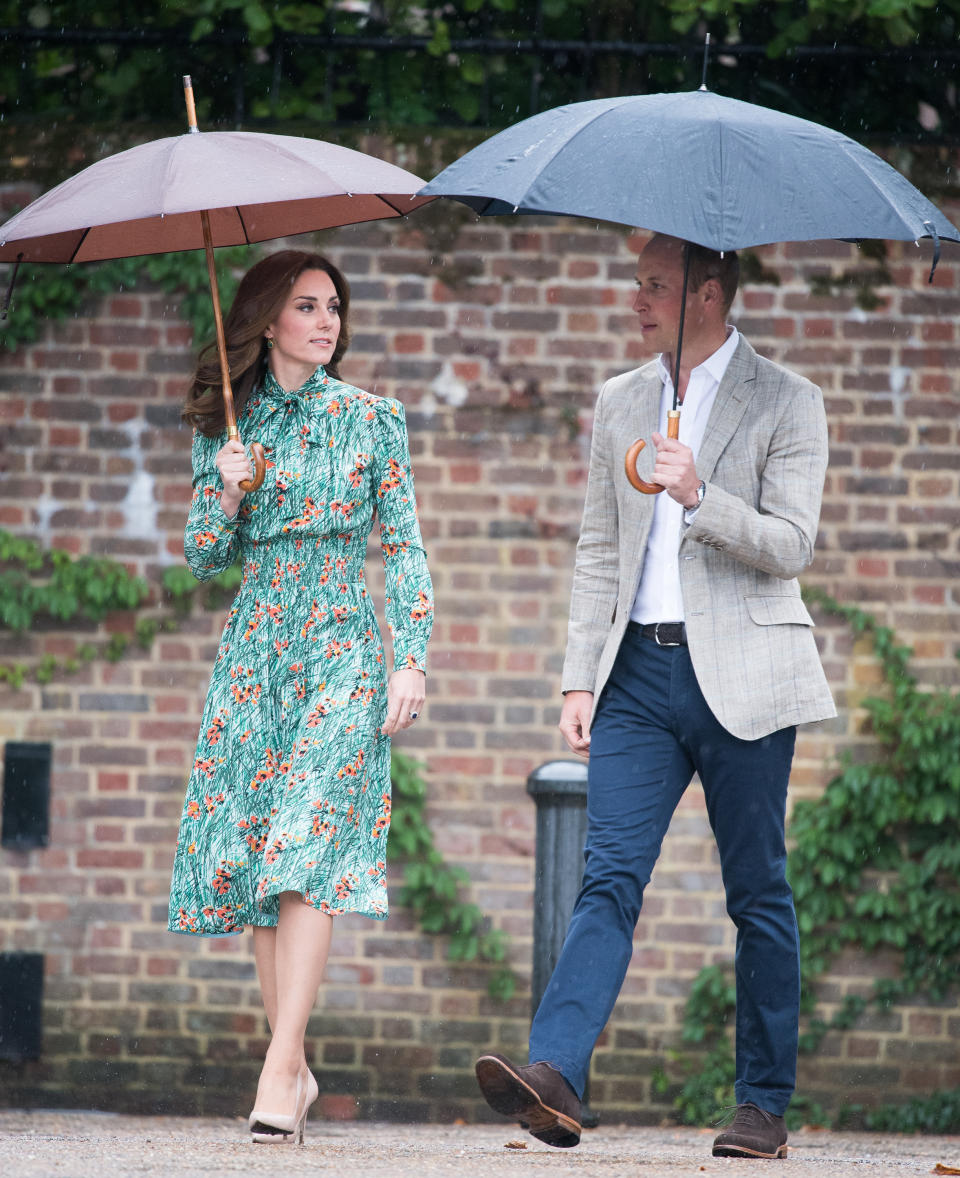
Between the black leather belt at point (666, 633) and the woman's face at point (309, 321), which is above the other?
the woman's face at point (309, 321)

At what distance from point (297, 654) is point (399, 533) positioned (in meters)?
0.38

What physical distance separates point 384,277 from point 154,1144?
303cm


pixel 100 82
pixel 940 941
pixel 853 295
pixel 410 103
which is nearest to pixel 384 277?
pixel 410 103

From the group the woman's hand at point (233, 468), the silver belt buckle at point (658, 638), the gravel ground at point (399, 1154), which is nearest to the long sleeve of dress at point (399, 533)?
the woman's hand at point (233, 468)

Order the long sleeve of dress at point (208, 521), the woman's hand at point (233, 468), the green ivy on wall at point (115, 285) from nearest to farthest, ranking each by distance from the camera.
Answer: the woman's hand at point (233, 468), the long sleeve of dress at point (208, 521), the green ivy on wall at point (115, 285)

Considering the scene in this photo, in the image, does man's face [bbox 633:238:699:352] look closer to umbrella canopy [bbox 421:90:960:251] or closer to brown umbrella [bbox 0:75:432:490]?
umbrella canopy [bbox 421:90:960:251]

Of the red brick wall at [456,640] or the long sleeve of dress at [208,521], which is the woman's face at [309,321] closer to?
the long sleeve of dress at [208,521]

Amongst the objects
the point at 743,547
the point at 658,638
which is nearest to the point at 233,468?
the point at 658,638

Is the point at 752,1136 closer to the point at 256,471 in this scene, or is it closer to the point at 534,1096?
the point at 534,1096

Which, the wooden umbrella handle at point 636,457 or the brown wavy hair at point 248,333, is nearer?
the wooden umbrella handle at point 636,457

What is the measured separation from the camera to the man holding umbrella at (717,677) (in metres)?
3.52

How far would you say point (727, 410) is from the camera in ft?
11.9

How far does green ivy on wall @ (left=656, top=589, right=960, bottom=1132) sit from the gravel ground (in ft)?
0.83

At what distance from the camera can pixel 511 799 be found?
5.68 metres
